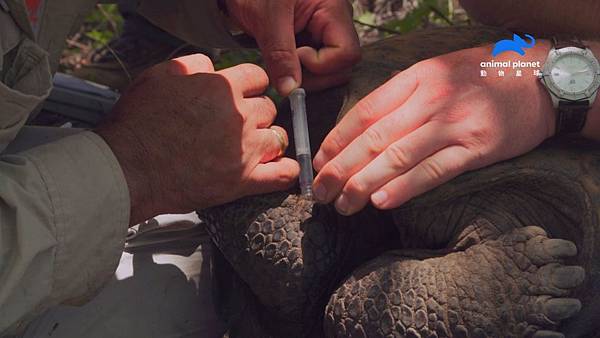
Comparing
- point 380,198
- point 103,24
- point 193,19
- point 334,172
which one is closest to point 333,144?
point 334,172

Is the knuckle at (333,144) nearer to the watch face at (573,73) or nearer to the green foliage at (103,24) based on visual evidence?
the watch face at (573,73)

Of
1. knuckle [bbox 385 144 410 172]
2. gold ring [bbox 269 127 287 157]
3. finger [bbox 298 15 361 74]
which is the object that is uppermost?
finger [bbox 298 15 361 74]

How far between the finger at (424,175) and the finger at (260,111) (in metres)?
0.47

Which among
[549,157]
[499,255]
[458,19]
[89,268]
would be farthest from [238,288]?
[458,19]

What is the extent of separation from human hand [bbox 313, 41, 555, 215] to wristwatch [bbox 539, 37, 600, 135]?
26 millimetres

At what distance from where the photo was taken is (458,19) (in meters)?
3.74

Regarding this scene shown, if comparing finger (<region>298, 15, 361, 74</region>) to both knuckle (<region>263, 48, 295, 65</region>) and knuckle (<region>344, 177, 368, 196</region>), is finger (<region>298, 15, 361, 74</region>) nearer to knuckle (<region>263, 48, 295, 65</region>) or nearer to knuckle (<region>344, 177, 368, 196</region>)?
knuckle (<region>263, 48, 295, 65</region>)

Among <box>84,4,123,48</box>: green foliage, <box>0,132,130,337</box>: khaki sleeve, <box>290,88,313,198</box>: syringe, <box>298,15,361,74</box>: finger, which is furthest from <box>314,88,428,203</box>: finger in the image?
<box>84,4,123,48</box>: green foliage

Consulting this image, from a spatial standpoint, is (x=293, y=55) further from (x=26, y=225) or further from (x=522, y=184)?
(x=26, y=225)

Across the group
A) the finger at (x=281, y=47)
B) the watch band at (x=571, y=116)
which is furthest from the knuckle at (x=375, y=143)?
the watch band at (x=571, y=116)

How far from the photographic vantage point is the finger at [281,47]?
2010 millimetres

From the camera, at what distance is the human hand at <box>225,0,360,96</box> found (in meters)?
2.03

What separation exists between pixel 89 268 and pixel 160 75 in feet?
1.98

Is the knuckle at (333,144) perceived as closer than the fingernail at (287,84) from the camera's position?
Yes
